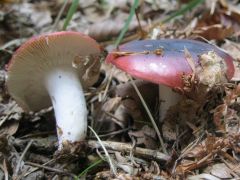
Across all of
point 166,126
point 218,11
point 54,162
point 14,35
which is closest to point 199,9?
point 218,11

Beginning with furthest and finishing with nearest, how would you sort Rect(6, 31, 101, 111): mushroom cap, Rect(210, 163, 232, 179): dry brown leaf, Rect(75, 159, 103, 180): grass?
Rect(6, 31, 101, 111): mushroom cap → Rect(75, 159, 103, 180): grass → Rect(210, 163, 232, 179): dry brown leaf

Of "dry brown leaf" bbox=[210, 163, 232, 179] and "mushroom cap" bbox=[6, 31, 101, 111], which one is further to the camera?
"mushroom cap" bbox=[6, 31, 101, 111]

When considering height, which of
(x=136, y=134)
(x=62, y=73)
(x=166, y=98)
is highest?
(x=62, y=73)

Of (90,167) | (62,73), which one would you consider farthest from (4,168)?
(62,73)

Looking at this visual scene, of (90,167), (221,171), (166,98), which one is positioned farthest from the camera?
(166,98)

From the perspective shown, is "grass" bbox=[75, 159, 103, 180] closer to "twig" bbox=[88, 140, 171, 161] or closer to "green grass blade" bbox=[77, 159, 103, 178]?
"green grass blade" bbox=[77, 159, 103, 178]

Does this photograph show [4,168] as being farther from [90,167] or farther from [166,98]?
[166,98]

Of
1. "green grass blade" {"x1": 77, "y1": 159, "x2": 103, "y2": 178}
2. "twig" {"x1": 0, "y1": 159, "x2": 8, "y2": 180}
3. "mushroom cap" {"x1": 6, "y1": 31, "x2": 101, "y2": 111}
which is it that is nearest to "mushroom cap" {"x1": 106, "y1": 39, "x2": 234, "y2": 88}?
"mushroom cap" {"x1": 6, "y1": 31, "x2": 101, "y2": 111}

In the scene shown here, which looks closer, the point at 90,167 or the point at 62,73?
the point at 90,167
